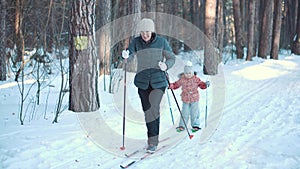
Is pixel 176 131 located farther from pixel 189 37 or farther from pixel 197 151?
pixel 189 37

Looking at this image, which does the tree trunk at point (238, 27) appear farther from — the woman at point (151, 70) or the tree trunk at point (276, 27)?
the woman at point (151, 70)

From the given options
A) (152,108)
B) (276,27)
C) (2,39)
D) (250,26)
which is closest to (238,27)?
(250,26)

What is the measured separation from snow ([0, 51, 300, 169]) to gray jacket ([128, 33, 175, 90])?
1.05 metres

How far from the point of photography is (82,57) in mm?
6117

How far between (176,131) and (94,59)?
2.14 meters

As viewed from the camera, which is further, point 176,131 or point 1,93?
point 1,93

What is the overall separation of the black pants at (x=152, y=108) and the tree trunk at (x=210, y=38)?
7697mm

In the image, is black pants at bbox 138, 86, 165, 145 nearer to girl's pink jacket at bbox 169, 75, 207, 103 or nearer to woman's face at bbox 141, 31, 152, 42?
woman's face at bbox 141, 31, 152, 42

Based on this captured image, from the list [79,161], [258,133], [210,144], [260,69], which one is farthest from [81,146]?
[260,69]

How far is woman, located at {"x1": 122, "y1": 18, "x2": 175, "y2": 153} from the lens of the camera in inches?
188

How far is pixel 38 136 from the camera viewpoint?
4.98 meters

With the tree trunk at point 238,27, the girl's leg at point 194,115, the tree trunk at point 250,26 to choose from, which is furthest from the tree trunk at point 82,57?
the tree trunk at point 238,27

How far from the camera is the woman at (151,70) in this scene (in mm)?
4766

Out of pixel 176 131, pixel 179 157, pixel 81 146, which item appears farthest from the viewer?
pixel 176 131
